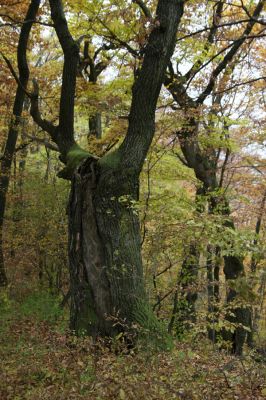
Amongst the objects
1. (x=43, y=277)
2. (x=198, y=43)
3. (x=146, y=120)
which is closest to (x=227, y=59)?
(x=198, y=43)

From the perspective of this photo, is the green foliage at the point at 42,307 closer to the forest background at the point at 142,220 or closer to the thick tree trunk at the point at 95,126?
the forest background at the point at 142,220

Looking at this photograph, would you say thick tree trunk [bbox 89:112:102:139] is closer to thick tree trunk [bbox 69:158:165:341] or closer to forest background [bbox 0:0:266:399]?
forest background [bbox 0:0:266:399]

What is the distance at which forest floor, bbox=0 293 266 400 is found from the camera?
11.1ft

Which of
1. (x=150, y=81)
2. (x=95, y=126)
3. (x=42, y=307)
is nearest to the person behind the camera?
(x=150, y=81)

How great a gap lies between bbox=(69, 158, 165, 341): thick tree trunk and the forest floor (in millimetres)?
587

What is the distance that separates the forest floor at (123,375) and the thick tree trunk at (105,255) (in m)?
0.59

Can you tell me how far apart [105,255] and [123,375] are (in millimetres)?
2325

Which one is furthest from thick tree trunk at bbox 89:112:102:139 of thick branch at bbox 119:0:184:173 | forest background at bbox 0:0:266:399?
thick branch at bbox 119:0:184:173

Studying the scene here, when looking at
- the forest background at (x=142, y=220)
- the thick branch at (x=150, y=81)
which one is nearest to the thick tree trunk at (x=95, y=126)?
the forest background at (x=142, y=220)

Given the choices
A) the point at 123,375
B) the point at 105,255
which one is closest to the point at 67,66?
the point at 105,255

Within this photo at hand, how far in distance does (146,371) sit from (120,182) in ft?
10.1

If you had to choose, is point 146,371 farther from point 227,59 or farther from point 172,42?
point 227,59

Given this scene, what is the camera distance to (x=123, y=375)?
154 inches

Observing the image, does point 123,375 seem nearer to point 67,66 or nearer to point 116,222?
point 116,222
